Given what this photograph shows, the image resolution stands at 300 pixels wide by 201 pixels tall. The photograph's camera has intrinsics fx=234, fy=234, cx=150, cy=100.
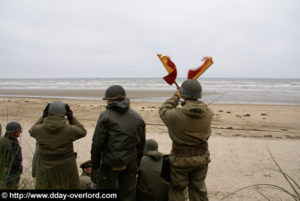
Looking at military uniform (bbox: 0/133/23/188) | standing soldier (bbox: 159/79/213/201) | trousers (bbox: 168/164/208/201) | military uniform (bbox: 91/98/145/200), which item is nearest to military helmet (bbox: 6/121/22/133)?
military uniform (bbox: 0/133/23/188)

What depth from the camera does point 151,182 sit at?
329cm

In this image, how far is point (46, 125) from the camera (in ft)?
9.65

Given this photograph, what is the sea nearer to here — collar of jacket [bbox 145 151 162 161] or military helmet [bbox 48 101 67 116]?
collar of jacket [bbox 145 151 162 161]

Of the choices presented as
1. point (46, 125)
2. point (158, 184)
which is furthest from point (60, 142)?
point (158, 184)

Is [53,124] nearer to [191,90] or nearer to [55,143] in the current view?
[55,143]

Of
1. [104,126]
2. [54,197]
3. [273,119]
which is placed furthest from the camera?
[273,119]

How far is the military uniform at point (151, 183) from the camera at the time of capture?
3.26 meters

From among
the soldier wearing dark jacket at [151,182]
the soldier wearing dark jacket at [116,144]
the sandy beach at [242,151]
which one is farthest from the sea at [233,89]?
the soldier wearing dark jacket at [116,144]

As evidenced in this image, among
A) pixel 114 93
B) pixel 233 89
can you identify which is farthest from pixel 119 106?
pixel 233 89

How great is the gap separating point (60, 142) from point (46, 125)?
28cm

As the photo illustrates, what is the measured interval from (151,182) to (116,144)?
92cm

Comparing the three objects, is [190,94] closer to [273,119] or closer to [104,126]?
[104,126]

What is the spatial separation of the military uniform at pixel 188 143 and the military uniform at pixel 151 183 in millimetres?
263

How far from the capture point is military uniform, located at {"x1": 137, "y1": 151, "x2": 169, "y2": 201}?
10.7ft
